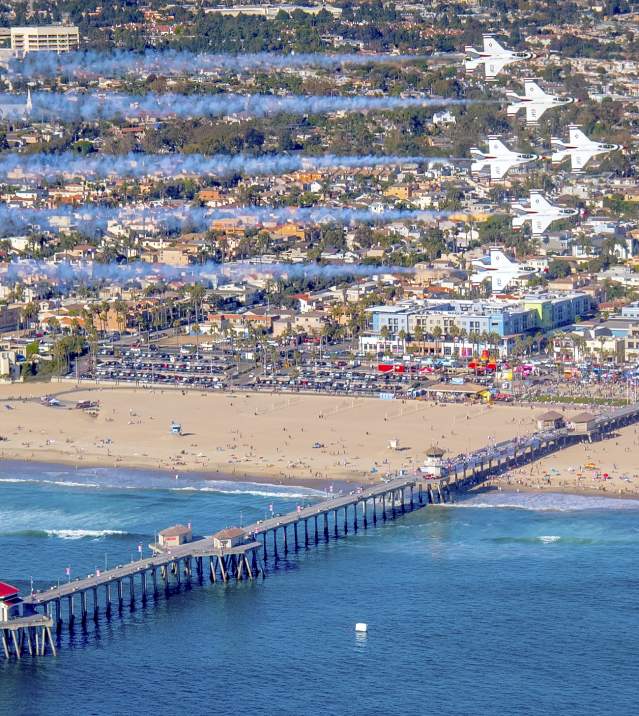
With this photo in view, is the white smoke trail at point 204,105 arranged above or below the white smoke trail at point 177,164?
above

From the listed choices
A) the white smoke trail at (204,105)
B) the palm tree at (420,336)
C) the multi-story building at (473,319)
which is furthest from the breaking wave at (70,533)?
the white smoke trail at (204,105)

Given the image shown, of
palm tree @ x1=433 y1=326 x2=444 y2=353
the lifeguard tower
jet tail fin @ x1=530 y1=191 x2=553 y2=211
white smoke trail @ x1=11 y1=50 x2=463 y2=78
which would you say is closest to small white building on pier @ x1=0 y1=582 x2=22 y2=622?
the lifeguard tower

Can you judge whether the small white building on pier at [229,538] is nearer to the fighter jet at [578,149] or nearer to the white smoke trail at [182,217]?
the white smoke trail at [182,217]

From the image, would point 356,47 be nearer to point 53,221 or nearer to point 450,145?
point 450,145

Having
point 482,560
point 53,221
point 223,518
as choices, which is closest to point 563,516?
point 482,560

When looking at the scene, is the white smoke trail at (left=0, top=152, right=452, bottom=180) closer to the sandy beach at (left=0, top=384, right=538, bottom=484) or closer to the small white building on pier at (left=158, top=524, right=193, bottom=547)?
the sandy beach at (left=0, top=384, right=538, bottom=484)
